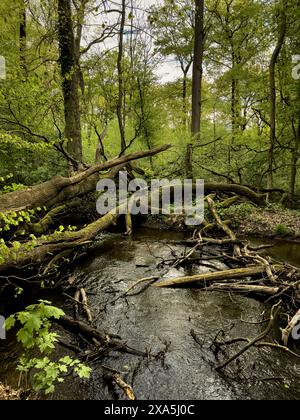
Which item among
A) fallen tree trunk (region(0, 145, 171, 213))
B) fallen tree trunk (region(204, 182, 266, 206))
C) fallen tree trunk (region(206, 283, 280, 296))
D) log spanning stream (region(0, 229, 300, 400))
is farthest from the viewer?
fallen tree trunk (region(204, 182, 266, 206))

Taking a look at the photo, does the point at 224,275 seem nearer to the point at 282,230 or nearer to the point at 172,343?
the point at 172,343

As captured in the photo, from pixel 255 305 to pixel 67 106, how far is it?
805cm

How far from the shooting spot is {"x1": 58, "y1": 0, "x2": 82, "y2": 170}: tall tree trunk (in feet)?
26.0

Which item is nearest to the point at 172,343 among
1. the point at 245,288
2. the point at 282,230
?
the point at 245,288

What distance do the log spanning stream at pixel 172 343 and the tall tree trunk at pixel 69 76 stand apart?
443cm

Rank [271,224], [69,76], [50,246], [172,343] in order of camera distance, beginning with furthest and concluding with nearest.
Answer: [271,224]
[69,76]
[50,246]
[172,343]

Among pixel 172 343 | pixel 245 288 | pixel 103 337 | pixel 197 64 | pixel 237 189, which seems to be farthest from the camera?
pixel 197 64

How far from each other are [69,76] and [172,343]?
766 centimetres

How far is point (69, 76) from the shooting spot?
25.6ft

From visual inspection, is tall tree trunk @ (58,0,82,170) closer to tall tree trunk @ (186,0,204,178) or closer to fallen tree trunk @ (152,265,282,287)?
fallen tree trunk @ (152,265,282,287)

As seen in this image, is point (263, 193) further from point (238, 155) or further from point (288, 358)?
point (288, 358)

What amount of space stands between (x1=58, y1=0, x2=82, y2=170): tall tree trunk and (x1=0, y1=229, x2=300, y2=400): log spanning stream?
14.5ft

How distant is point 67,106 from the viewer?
8758mm

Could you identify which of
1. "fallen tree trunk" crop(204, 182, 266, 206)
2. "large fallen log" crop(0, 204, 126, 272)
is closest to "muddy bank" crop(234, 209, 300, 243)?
"fallen tree trunk" crop(204, 182, 266, 206)
